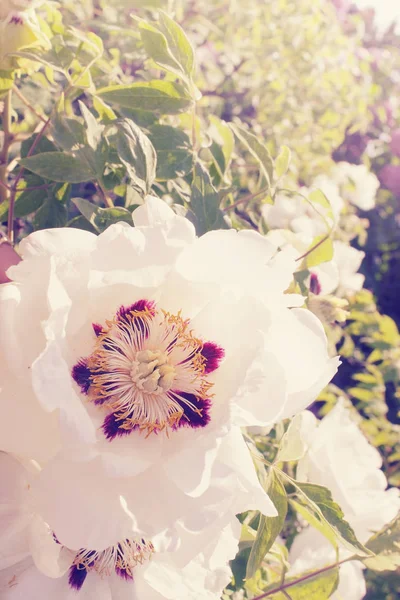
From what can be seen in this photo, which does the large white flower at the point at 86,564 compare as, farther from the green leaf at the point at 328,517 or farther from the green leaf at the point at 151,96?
the green leaf at the point at 151,96

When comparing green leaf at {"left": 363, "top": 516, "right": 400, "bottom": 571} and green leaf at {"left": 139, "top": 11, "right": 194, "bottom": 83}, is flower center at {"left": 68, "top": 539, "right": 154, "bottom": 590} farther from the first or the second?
green leaf at {"left": 139, "top": 11, "right": 194, "bottom": 83}

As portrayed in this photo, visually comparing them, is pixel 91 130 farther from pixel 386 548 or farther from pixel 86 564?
pixel 386 548

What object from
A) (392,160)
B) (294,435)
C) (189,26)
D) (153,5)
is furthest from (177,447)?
(392,160)

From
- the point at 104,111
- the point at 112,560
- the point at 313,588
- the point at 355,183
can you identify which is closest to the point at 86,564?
the point at 112,560

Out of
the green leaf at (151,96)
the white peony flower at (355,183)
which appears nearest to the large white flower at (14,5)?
the green leaf at (151,96)

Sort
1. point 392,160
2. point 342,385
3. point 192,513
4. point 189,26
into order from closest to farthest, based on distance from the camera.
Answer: point 192,513 < point 189,26 < point 342,385 < point 392,160

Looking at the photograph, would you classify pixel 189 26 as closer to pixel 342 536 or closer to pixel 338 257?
pixel 338 257
